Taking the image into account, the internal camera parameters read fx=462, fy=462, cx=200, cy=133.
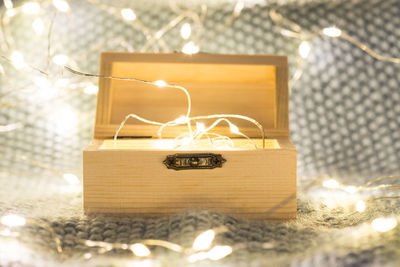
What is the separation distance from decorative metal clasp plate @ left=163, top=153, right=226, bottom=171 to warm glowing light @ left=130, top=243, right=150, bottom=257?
0.15 metres

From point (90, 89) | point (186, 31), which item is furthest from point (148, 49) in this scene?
point (90, 89)

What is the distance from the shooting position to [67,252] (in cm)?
67

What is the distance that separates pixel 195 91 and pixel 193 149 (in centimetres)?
26

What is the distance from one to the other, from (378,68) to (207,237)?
0.83 metres

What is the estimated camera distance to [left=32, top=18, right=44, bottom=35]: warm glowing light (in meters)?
1.25

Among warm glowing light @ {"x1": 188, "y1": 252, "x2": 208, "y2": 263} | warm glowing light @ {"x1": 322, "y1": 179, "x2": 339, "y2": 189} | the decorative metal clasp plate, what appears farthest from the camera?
warm glowing light @ {"x1": 322, "y1": 179, "x2": 339, "y2": 189}

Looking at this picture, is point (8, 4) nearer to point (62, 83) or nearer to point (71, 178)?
point (62, 83)

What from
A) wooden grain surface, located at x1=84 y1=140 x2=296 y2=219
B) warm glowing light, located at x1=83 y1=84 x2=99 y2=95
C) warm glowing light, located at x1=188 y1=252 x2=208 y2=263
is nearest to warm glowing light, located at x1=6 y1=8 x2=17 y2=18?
warm glowing light, located at x1=83 y1=84 x2=99 y2=95

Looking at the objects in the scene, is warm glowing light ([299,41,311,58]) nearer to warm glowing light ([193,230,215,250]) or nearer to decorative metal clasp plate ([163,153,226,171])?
decorative metal clasp plate ([163,153,226,171])

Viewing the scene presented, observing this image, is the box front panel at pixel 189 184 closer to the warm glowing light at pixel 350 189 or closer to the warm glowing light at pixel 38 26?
the warm glowing light at pixel 350 189

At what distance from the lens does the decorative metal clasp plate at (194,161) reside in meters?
0.75

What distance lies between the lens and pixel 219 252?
2.08ft

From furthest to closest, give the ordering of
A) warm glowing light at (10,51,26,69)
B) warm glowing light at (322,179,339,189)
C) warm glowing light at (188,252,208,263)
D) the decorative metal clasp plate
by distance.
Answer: warm glowing light at (322,179,339,189)
warm glowing light at (10,51,26,69)
the decorative metal clasp plate
warm glowing light at (188,252,208,263)

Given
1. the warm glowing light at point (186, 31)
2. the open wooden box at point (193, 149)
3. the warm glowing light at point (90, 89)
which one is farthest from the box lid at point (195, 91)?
the warm glowing light at point (186, 31)
